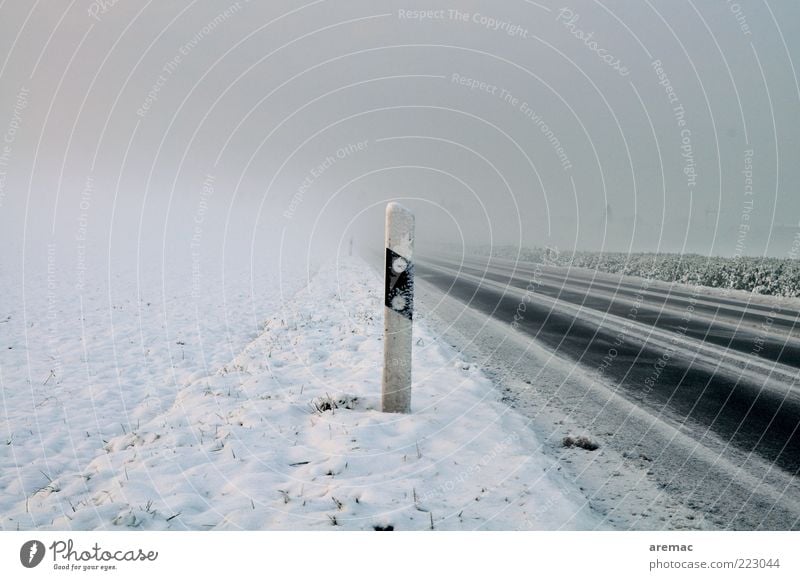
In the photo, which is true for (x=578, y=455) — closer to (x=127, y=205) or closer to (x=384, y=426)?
(x=384, y=426)

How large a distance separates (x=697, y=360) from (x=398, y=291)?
4.03 metres

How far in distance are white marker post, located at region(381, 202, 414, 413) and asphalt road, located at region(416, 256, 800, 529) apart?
1.65 m

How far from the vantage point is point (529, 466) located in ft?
9.18

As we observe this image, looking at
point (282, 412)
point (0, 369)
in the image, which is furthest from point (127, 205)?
point (282, 412)

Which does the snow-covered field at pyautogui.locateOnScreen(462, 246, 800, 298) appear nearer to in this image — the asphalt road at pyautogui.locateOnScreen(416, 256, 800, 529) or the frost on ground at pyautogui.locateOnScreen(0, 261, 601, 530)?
the asphalt road at pyautogui.locateOnScreen(416, 256, 800, 529)

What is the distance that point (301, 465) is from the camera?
2.93 metres

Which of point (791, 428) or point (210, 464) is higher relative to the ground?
point (791, 428)

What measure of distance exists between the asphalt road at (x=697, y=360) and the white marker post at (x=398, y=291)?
5.42ft

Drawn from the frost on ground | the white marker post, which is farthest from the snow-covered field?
the white marker post

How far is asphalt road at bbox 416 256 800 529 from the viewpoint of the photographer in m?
3.04

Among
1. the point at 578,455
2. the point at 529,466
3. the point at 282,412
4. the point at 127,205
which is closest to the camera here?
the point at 529,466

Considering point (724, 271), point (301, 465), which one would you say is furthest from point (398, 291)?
point (724, 271)
